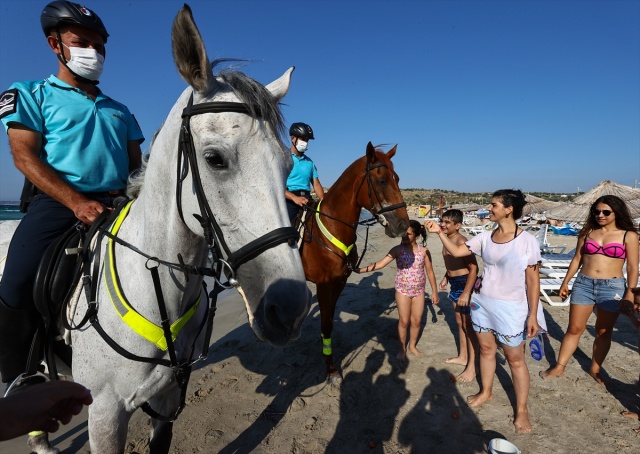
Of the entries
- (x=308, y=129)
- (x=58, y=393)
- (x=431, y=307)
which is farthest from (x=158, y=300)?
(x=431, y=307)

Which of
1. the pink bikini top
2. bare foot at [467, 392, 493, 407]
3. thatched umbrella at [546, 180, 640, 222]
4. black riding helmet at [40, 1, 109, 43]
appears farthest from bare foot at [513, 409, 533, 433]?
thatched umbrella at [546, 180, 640, 222]

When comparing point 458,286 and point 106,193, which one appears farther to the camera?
point 458,286

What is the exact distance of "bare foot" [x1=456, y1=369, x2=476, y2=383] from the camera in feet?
15.3

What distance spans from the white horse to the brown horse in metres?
2.81

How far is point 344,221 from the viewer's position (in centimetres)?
484

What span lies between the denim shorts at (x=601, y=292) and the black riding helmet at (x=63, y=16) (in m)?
6.56

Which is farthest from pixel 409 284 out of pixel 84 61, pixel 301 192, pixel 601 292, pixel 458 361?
pixel 84 61

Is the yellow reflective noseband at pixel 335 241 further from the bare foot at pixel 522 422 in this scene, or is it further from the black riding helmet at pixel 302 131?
the bare foot at pixel 522 422

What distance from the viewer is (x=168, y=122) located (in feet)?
5.75

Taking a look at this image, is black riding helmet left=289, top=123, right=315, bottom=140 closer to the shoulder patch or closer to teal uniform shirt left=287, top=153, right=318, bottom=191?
teal uniform shirt left=287, top=153, right=318, bottom=191

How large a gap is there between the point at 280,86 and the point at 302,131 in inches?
161

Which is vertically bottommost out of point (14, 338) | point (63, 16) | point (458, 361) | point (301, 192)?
point (458, 361)

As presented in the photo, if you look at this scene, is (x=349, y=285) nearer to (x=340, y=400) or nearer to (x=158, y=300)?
(x=340, y=400)

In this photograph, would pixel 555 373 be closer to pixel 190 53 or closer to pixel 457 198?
pixel 190 53
